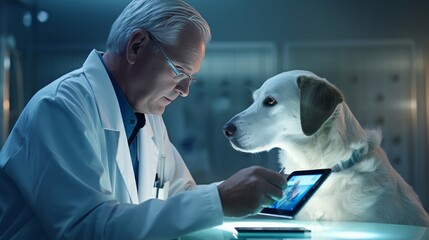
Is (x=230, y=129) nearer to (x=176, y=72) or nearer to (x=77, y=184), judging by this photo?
(x=176, y=72)

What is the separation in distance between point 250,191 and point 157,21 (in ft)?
1.57

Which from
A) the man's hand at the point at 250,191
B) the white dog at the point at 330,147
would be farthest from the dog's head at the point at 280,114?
the man's hand at the point at 250,191

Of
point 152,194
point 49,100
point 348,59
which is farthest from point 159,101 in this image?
point 348,59

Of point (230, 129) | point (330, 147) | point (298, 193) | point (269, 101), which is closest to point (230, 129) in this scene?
point (230, 129)

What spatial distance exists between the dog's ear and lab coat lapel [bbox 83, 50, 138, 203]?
41 centimetres

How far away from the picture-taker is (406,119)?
177 cm

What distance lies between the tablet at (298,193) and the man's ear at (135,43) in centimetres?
43

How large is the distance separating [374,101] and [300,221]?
80 cm

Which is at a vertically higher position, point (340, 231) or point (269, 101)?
point (269, 101)

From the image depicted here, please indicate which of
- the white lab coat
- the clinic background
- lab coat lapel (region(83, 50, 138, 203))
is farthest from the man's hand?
the clinic background

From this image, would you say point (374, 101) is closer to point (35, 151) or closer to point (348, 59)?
point (348, 59)

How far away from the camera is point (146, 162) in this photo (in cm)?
120

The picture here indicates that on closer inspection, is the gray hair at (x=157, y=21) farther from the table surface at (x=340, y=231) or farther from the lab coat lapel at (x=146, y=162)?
the table surface at (x=340, y=231)

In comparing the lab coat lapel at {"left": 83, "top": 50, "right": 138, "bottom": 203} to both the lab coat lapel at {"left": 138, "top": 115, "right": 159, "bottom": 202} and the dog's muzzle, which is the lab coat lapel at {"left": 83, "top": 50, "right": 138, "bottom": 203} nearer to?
the lab coat lapel at {"left": 138, "top": 115, "right": 159, "bottom": 202}
